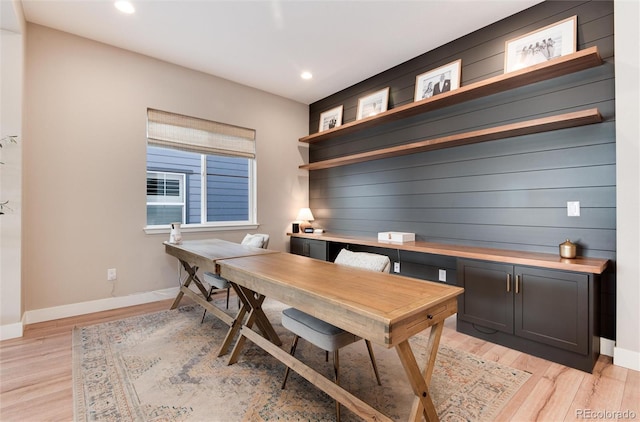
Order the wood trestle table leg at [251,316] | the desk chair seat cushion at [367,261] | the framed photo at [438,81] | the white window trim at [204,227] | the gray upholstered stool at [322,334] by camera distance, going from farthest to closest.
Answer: the white window trim at [204,227] → the framed photo at [438,81] → the wood trestle table leg at [251,316] → the desk chair seat cushion at [367,261] → the gray upholstered stool at [322,334]

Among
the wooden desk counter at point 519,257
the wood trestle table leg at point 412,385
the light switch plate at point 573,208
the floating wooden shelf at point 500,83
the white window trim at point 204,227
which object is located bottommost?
the wood trestle table leg at point 412,385

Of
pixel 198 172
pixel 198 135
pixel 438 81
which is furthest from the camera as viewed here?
pixel 198 172

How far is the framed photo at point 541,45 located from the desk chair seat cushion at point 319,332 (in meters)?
2.83

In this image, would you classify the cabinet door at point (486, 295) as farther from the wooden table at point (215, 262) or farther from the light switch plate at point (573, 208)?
the wooden table at point (215, 262)

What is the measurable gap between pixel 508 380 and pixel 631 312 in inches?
41.7

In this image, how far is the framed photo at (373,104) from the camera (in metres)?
3.91

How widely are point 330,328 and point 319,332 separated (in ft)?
0.22

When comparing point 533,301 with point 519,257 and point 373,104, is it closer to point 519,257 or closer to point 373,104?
point 519,257

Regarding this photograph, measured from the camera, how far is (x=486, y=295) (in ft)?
8.45

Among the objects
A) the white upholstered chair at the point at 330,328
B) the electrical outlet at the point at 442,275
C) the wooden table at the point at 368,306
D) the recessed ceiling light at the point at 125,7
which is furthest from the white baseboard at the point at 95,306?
the electrical outlet at the point at 442,275

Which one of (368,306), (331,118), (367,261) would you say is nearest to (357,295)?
(368,306)

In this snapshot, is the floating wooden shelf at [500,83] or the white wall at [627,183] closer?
the white wall at [627,183]

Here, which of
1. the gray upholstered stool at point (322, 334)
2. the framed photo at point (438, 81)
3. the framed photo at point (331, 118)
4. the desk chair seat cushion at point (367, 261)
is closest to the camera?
the gray upholstered stool at point (322, 334)

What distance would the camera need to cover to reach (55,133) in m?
3.04
